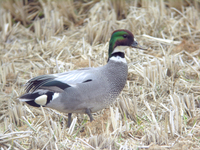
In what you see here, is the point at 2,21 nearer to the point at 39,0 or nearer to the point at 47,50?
the point at 39,0

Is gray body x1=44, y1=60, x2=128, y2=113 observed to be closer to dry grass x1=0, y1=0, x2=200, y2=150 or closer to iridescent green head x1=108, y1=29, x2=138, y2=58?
dry grass x1=0, y1=0, x2=200, y2=150

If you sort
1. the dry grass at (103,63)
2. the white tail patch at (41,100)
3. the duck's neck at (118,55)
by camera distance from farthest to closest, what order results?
the duck's neck at (118,55) < the white tail patch at (41,100) < the dry grass at (103,63)

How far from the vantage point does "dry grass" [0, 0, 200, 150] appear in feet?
8.63

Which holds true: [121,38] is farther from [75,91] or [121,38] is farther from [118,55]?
[75,91]

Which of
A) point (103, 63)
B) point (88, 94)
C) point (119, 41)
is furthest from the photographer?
point (103, 63)

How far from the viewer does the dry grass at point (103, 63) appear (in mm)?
2631

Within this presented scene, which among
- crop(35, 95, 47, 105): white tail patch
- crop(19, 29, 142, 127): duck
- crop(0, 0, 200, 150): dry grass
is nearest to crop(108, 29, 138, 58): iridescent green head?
crop(19, 29, 142, 127): duck

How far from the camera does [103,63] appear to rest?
4.20 metres

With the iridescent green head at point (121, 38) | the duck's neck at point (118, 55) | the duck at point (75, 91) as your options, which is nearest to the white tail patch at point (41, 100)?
the duck at point (75, 91)

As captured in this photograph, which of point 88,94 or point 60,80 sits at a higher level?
point 60,80

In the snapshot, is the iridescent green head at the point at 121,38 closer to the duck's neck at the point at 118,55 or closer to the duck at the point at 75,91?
the duck's neck at the point at 118,55

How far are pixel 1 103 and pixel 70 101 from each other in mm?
1082

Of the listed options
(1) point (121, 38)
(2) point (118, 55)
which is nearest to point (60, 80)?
(2) point (118, 55)

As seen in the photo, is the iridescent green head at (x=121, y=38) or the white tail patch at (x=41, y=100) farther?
the iridescent green head at (x=121, y=38)
